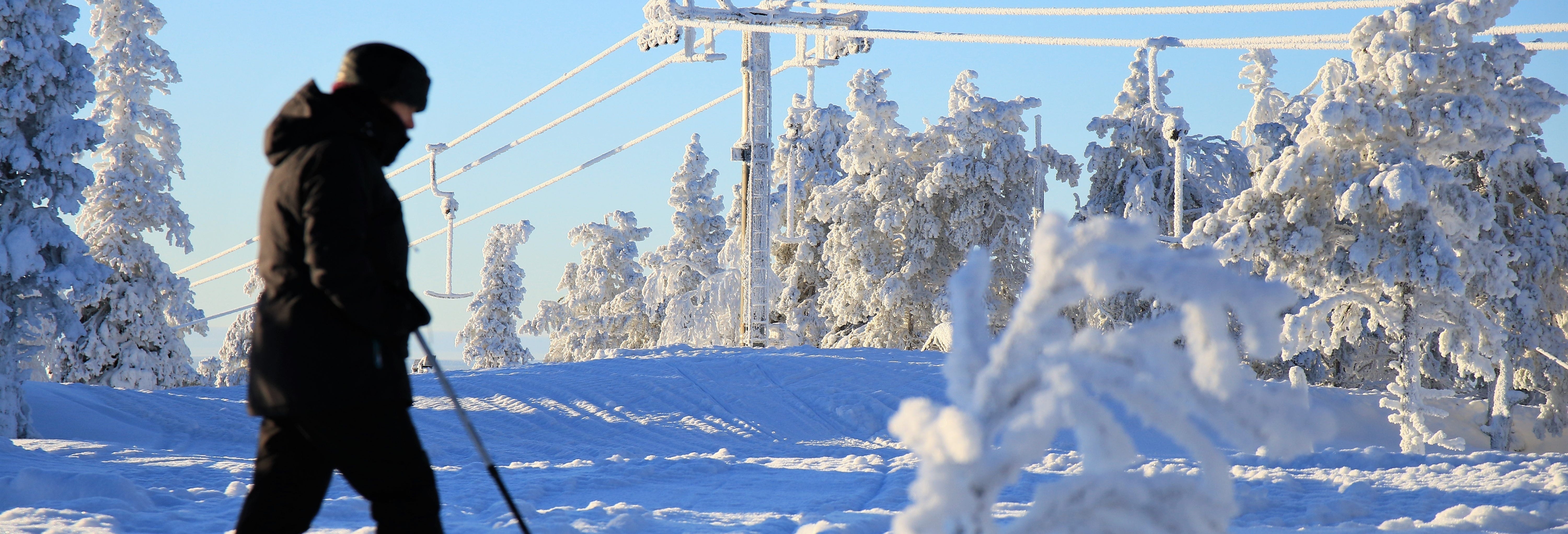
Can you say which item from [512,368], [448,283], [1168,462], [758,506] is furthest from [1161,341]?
[448,283]

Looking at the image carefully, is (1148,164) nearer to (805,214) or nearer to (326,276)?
(805,214)

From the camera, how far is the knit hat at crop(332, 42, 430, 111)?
280 cm

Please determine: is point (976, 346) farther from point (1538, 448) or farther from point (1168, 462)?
point (1538, 448)

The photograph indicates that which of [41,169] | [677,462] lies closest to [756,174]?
[41,169]

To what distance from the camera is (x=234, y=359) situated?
86.3 ft

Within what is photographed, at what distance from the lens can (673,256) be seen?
3038cm

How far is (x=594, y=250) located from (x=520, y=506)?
91.7 feet

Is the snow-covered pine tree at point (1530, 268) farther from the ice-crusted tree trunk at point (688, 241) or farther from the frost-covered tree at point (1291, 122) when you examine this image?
the ice-crusted tree trunk at point (688, 241)

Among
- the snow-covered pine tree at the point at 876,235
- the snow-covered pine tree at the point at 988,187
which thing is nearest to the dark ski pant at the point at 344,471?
the snow-covered pine tree at the point at 988,187

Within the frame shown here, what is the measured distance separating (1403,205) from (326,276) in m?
11.1

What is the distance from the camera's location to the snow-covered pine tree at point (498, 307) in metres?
30.5

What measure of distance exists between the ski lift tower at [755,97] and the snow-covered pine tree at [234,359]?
11.6 metres

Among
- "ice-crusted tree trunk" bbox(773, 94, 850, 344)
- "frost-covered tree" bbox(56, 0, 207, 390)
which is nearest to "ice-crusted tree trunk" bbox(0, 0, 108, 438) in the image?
"frost-covered tree" bbox(56, 0, 207, 390)

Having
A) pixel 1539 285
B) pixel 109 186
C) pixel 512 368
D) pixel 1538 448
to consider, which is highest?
pixel 109 186
